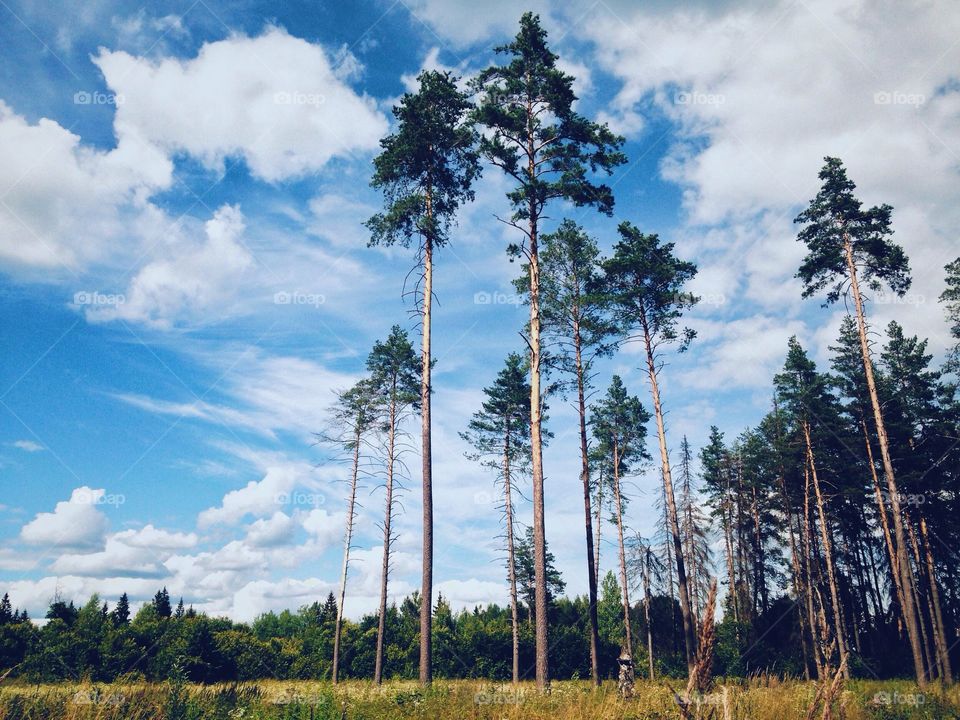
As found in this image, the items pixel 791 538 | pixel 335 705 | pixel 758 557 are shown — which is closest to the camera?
pixel 335 705

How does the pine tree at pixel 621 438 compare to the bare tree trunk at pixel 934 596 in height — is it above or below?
above

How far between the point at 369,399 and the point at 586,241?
14.3 metres

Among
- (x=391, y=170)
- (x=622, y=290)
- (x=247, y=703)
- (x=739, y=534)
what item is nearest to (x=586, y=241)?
(x=622, y=290)

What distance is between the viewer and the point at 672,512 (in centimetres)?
1831

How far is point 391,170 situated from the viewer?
16.5 meters

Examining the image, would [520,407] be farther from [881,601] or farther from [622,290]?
[881,601]

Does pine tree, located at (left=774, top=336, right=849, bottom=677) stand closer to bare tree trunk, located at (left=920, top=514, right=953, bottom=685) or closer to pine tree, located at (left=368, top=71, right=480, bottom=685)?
bare tree trunk, located at (left=920, top=514, right=953, bottom=685)

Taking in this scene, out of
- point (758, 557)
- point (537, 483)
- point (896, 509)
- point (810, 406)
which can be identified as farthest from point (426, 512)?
point (758, 557)

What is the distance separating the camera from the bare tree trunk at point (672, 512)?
17281 millimetres

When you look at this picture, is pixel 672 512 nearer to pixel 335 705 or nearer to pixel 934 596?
pixel 335 705

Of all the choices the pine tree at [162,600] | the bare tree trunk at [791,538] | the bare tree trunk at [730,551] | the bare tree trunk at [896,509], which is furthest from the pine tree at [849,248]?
the pine tree at [162,600]

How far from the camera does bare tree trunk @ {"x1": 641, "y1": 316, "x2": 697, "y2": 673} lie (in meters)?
17.3

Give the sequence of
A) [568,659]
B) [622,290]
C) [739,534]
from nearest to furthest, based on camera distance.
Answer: [622,290] → [568,659] → [739,534]

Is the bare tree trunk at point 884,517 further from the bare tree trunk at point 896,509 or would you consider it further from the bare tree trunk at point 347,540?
the bare tree trunk at point 347,540
